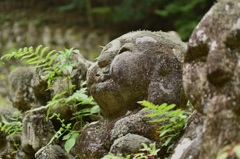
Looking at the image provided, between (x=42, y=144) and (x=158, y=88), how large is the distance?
1.12m

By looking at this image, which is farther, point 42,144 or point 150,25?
point 150,25

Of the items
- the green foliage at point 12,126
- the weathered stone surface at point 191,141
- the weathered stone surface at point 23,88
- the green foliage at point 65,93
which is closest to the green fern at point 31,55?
the green foliage at point 65,93

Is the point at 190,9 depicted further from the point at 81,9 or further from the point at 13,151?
the point at 13,151

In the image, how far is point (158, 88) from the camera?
284 centimetres

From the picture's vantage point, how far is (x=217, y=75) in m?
1.94

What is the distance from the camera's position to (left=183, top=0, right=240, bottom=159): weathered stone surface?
6.24 ft

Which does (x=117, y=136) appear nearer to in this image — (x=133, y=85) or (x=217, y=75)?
(x=133, y=85)

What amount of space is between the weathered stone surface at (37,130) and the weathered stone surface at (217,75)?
1609 millimetres

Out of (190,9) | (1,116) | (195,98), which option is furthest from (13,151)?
(190,9)

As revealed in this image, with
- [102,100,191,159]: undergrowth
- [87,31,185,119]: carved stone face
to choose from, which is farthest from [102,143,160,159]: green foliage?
[87,31,185,119]: carved stone face

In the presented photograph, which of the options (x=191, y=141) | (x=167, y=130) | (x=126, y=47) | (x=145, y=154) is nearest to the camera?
(x=191, y=141)

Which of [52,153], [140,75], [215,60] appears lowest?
[52,153]

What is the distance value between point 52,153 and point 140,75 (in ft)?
3.06

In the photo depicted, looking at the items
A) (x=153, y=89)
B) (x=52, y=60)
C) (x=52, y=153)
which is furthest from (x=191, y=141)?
(x=52, y=60)
